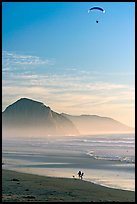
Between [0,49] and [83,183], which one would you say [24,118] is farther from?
[0,49]

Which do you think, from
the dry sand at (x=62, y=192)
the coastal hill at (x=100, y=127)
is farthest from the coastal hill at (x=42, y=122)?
the dry sand at (x=62, y=192)

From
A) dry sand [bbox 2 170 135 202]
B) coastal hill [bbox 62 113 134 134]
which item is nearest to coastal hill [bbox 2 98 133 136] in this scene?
coastal hill [bbox 62 113 134 134]

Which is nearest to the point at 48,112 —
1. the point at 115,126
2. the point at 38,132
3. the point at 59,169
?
the point at 38,132

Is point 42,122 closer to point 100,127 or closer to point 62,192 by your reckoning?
point 100,127

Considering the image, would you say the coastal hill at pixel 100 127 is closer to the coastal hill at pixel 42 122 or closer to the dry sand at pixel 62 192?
the coastal hill at pixel 42 122

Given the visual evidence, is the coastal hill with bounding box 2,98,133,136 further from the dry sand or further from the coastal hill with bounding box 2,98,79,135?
the dry sand

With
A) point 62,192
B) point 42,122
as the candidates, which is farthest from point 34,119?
point 62,192
